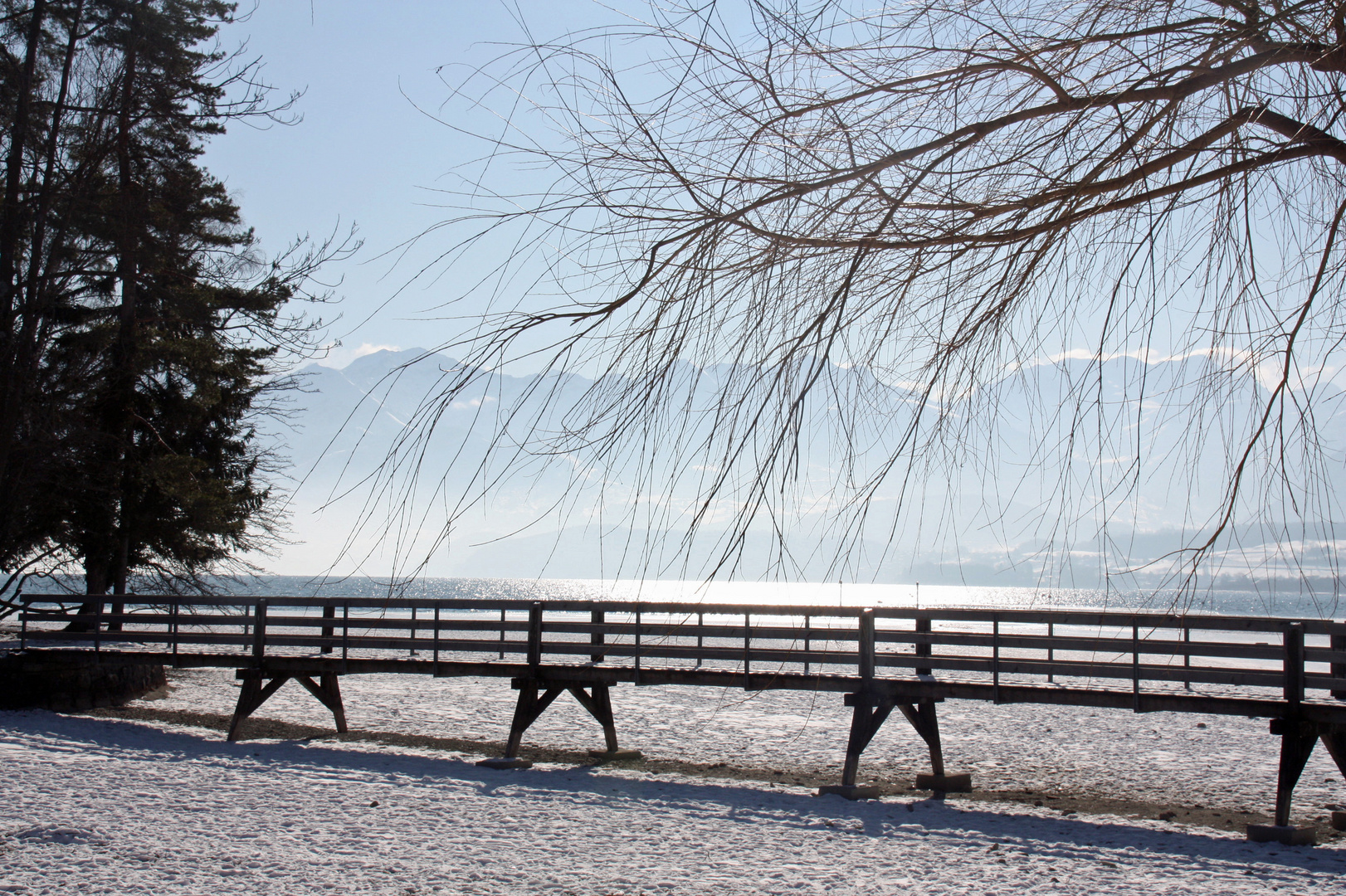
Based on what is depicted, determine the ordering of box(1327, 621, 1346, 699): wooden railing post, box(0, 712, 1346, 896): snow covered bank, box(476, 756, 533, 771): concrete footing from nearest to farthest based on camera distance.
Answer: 1. box(0, 712, 1346, 896): snow covered bank
2. box(1327, 621, 1346, 699): wooden railing post
3. box(476, 756, 533, 771): concrete footing

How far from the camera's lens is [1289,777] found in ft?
26.4

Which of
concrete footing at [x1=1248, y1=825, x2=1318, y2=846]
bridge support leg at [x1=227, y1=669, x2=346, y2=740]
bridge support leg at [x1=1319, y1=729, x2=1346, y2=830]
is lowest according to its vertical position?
concrete footing at [x1=1248, y1=825, x2=1318, y2=846]

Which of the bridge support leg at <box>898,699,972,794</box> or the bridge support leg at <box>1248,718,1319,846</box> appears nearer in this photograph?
the bridge support leg at <box>1248,718,1319,846</box>

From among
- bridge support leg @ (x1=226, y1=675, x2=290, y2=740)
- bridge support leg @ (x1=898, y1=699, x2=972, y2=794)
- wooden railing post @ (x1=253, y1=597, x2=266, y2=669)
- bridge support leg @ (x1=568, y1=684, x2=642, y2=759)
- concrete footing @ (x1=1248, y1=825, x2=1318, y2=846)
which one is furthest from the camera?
wooden railing post @ (x1=253, y1=597, x2=266, y2=669)

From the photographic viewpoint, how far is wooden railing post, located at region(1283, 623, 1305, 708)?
26.3 ft

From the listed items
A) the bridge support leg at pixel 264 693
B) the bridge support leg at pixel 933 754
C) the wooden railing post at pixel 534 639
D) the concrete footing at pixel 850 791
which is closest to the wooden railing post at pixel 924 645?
the bridge support leg at pixel 933 754

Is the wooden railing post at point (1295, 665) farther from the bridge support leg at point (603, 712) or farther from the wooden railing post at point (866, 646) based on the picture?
the bridge support leg at point (603, 712)

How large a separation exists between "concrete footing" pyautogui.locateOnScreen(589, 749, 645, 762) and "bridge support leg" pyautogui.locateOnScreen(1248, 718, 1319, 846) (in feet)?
21.4

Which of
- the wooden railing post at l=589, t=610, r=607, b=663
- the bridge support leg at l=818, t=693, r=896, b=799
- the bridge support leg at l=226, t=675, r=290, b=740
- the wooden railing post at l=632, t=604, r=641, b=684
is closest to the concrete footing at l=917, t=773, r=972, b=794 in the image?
the bridge support leg at l=818, t=693, r=896, b=799

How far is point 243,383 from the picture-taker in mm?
23938

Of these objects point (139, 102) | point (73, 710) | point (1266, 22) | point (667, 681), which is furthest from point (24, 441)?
point (1266, 22)

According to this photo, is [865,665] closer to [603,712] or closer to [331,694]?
A: [603,712]

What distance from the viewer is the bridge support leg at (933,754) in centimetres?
995

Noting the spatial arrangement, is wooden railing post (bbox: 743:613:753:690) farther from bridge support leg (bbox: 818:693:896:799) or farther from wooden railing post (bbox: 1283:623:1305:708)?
wooden railing post (bbox: 1283:623:1305:708)
